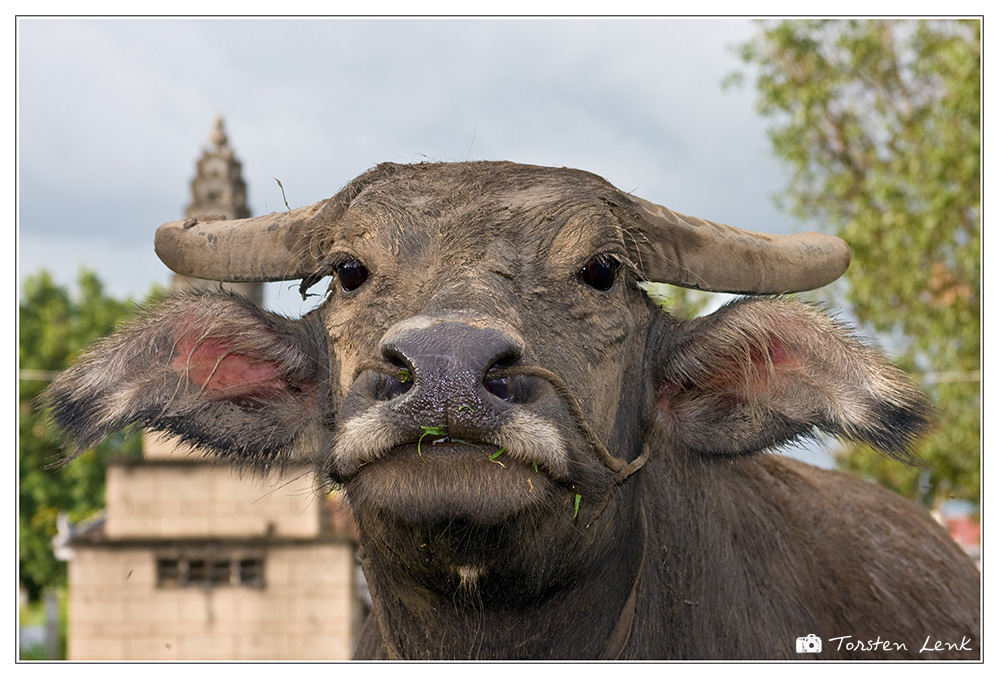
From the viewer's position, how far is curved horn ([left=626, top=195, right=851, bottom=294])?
3340 mm

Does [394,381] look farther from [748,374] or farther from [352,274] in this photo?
A: [748,374]

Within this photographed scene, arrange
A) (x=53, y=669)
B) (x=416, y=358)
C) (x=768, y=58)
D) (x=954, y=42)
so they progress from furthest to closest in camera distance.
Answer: (x=768, y=58) → (x=954, y=42) → (x=53, y=669) → (x=416, y=358)

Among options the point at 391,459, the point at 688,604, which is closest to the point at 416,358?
the point at 391,459

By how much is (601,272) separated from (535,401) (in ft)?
2.41

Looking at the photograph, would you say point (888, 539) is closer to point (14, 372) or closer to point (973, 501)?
point (14, 372)

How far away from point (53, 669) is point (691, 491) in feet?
8.87

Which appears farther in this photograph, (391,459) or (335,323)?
(335,323)

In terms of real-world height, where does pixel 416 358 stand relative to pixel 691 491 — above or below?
above

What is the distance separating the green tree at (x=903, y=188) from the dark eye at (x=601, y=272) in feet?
27.0

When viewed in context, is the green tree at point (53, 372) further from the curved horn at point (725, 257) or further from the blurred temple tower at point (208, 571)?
the curved horn at point (725, 257)

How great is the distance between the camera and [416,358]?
2297 millimetres

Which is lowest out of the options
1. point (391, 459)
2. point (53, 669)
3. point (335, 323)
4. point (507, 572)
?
point (53, 669)

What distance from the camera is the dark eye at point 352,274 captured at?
122 inches

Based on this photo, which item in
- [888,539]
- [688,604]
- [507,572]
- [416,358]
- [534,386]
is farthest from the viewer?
[888,539]
